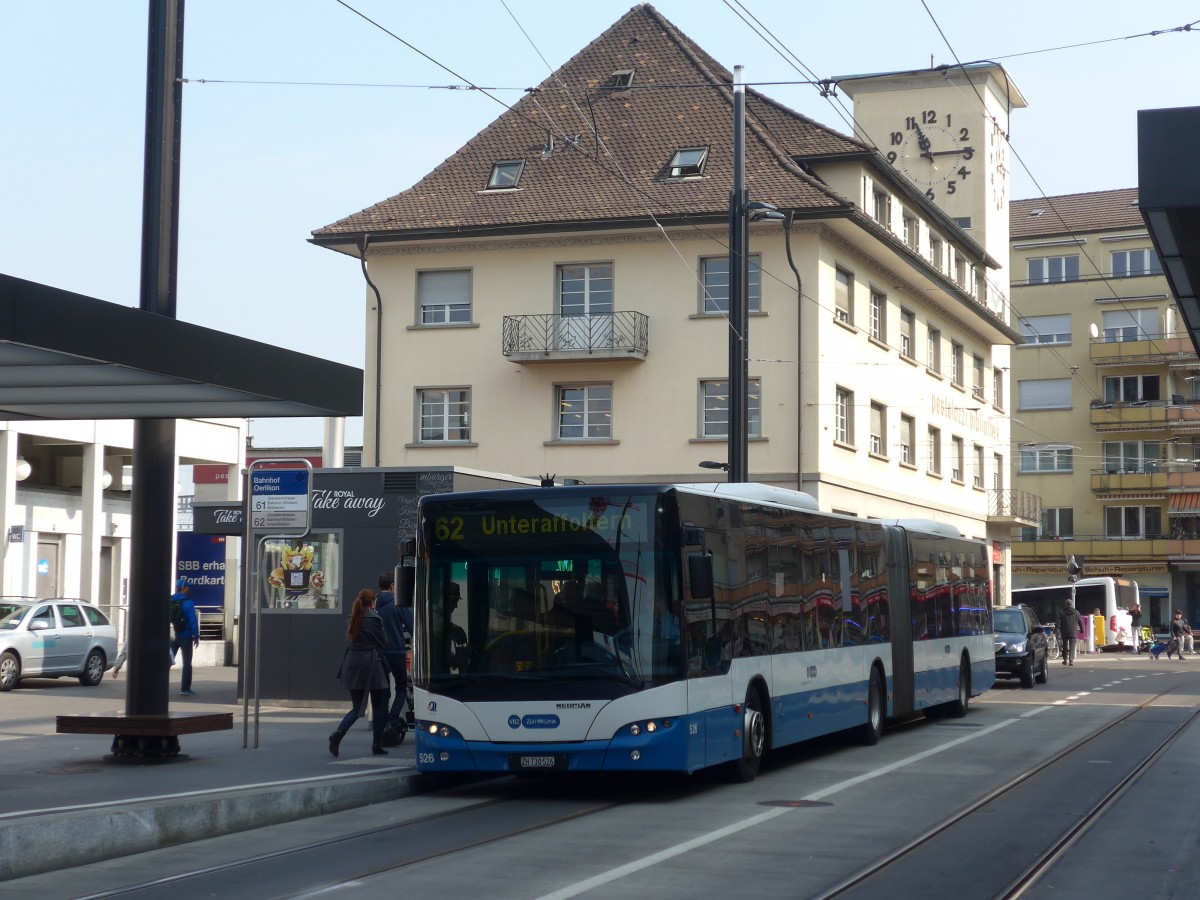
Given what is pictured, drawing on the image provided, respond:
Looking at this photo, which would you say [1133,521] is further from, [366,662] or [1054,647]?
[366,662]

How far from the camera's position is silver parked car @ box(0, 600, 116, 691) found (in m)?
28.1

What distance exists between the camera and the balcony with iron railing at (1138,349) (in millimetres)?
78750

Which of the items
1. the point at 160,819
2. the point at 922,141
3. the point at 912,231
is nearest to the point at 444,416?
the point at 912,231

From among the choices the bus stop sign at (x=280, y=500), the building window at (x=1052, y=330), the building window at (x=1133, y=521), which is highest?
the building window at (x=1052, y=330)

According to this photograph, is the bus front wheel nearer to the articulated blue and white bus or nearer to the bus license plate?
the articulated blue and white bus

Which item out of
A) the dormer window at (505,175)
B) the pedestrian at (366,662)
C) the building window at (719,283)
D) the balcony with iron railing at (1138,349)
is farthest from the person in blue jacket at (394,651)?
the balcony with iron railing at (1138,349)

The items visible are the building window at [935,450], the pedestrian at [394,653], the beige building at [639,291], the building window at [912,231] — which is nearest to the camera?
the pedestrian at [394,653]

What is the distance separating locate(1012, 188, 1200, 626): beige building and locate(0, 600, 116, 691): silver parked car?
5656 centimetres

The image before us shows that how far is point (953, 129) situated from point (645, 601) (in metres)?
42.4

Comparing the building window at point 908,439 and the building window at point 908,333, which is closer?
the building window at point 908,439

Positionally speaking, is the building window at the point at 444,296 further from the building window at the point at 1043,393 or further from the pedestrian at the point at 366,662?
the building window at the point at 1043,393

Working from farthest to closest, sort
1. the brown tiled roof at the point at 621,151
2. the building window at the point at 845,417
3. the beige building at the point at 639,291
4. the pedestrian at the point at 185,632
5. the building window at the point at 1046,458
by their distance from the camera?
the building window at the point at 1046,458, the building window at the point at 845,417, the brown tiled roof at the point at 621,151, the beige building at the point at 639,291, the pedestrian at the point at 185,632

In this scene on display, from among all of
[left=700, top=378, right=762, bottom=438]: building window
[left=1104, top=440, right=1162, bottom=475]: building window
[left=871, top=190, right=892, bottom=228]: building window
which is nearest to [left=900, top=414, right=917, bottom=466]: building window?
[left=871, top=190, right=892, bottom=228]: building window

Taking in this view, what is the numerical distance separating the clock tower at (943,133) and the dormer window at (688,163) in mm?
12666
